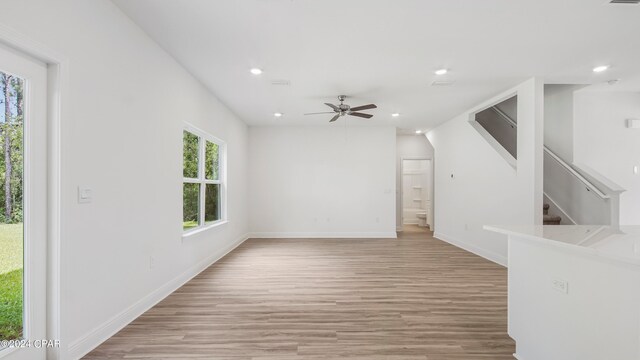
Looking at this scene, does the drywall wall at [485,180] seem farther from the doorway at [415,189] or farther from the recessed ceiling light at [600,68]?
the doorway at [415,189]

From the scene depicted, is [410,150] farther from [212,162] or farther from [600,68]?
[212,162]

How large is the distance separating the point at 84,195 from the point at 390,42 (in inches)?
117

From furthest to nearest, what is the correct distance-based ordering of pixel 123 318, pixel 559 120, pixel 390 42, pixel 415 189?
pixel 415 189 → pixel 559 120 → pixel 390 42 → pixel 123 318

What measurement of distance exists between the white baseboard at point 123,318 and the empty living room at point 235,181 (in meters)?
0.02

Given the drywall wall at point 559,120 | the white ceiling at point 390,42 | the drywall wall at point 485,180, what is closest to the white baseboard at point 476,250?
the drywall wall at point 485,180

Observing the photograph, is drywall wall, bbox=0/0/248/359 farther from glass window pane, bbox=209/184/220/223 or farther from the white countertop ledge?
the white countertop ledge

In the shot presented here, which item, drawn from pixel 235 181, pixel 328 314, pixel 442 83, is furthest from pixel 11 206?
pixel 442 83

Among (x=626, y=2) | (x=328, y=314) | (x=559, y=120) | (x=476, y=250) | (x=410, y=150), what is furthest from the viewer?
(x=410, y=150)

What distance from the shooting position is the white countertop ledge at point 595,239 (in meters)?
1.23

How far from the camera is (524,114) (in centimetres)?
387

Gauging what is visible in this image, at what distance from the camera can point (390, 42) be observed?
2.76 metres

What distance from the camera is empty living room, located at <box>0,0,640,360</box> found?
1.63m

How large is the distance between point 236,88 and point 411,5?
2733 mm

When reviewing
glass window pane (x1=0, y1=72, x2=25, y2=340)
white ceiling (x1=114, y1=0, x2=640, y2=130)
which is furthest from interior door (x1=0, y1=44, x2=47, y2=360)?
white ceiling (x1=114, y1=0, x2=640, y2=130)
